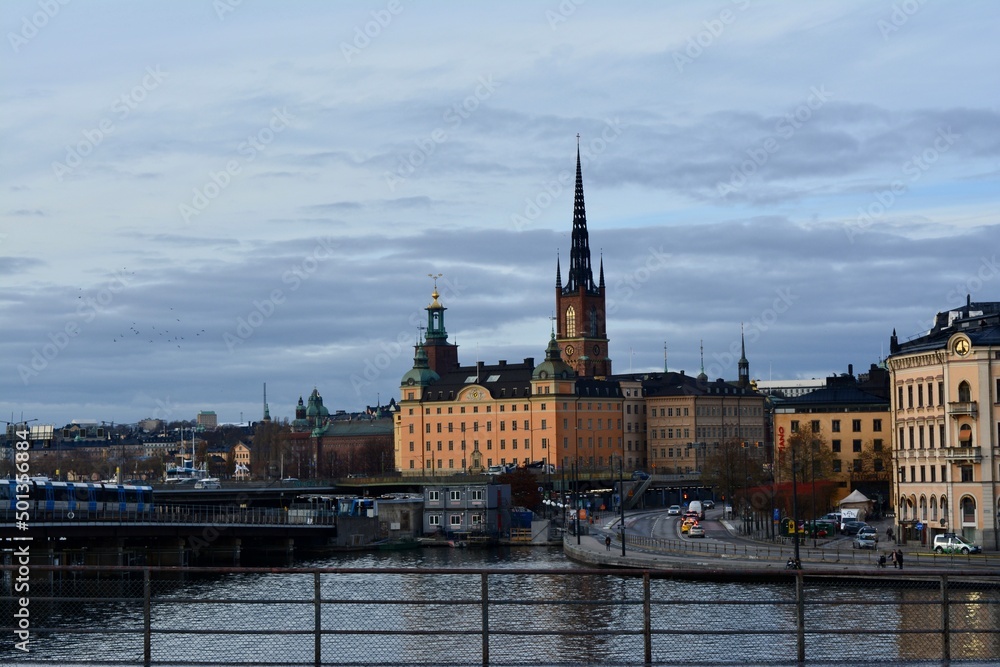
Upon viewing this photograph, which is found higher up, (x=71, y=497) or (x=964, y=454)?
(x=964, y=454)

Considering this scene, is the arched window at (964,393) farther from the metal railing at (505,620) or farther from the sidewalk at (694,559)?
the metal railing at (505,620)

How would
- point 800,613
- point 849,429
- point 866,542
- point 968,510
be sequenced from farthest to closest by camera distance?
point 849,429
point 866,542
point 968,510
point 800,613

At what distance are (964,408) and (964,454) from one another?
97.0 inches

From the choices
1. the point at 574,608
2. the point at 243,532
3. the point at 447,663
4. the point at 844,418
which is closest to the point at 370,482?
the point at 844,418

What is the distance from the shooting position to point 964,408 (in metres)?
82.6

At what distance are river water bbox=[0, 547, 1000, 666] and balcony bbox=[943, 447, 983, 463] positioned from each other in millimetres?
18218

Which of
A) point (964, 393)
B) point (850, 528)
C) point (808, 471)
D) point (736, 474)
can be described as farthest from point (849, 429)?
point (964, 393)

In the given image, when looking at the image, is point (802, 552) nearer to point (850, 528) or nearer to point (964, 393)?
point (964, 393)

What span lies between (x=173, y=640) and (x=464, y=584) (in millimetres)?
34107

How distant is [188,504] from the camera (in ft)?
Result: 509

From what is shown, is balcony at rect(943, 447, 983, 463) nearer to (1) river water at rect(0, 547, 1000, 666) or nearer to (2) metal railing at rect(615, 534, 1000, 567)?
(2) metal railing at rect(615, 534, 1000, 567)

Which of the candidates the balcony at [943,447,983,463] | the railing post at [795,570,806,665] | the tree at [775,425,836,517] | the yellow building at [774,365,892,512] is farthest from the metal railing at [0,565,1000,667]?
the yellow building at [774,365,892,512]

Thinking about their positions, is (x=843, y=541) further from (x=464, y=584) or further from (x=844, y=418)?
(x=844, y=418)

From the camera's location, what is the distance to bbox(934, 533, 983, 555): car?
77125 millimetres
